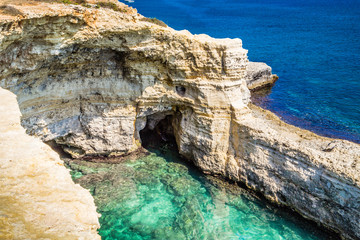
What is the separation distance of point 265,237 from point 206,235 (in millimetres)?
2503

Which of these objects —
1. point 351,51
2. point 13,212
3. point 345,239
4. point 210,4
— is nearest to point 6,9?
point 13,212

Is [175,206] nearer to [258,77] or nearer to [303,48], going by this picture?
[258,77]

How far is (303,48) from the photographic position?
39750 mm

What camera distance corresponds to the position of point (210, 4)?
275 feet

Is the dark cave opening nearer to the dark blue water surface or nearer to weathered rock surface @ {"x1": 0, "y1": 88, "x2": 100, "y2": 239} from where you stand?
the dark blue water surface

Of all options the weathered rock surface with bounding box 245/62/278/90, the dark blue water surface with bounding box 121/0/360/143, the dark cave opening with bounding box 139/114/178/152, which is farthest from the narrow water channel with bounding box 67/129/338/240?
the weathered rock surface with bounding box 245/62/278/90

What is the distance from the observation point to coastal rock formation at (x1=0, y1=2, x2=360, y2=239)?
35.2 feet

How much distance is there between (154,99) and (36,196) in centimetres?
1025

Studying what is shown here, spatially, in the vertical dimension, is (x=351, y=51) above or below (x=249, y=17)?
below

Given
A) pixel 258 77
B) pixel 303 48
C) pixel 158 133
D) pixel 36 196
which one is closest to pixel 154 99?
pixel 158 133

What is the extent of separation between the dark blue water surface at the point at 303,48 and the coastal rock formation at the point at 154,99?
28.2ft

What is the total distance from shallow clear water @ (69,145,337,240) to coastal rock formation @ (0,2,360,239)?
73 cm

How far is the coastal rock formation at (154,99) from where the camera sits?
35.2 ft

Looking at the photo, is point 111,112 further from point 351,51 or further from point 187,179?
point 351,51
